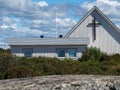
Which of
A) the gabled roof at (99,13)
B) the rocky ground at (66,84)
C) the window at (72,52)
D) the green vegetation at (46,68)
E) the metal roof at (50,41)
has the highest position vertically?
the gabled roof at (99,13)

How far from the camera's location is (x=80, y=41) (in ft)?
168

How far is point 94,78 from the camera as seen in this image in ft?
24.5

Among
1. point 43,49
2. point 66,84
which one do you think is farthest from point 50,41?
point 66,84

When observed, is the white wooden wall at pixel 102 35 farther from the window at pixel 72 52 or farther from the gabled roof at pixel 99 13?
the window at pixel 72 52

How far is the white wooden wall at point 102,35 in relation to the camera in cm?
5544

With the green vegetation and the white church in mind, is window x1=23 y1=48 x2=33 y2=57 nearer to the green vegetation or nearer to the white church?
the white church

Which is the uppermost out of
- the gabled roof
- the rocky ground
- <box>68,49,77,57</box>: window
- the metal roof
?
the gabled roof

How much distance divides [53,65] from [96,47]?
25.2 m

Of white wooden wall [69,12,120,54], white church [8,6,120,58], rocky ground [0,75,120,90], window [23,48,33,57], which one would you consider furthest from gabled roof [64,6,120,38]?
rocky ground [0,75,120,90]

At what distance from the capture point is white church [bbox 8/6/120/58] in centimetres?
5119

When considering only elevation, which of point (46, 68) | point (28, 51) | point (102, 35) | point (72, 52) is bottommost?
point (46, 68)

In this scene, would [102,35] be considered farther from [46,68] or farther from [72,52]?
[46,68]

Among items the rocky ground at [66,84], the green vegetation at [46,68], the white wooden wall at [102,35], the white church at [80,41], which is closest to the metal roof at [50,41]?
the white church at [80,41]

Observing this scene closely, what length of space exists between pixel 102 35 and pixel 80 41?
216 inches
